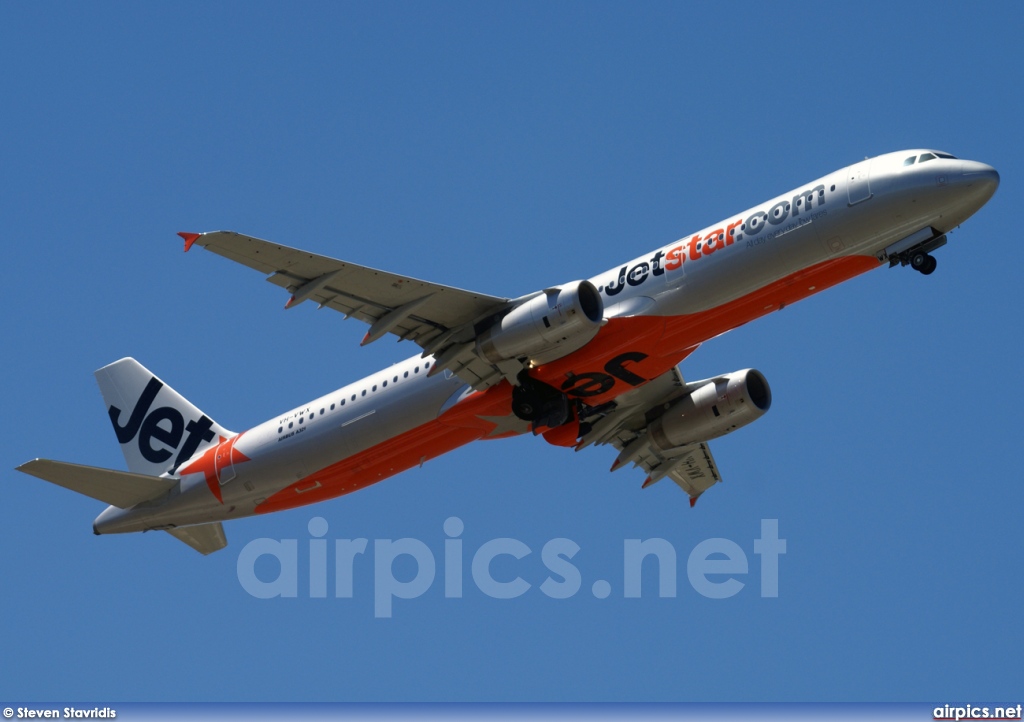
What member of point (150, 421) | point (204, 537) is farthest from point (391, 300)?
point (150, 421)

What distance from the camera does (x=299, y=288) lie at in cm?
3541

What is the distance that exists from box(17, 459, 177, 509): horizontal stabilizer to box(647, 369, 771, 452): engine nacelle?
53.1 ft

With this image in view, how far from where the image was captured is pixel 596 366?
123 ft

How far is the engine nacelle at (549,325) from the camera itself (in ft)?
116

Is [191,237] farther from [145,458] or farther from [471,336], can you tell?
[145,458]

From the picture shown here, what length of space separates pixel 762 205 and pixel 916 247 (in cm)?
419

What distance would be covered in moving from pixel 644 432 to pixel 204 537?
15.4 meters

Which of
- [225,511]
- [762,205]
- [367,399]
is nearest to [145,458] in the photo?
[225,511]

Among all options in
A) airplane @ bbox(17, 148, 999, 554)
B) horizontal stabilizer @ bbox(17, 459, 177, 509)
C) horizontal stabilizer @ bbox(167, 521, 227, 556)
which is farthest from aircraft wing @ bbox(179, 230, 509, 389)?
horizontal stabilizer @ bbox(167, 521, 227, 556)

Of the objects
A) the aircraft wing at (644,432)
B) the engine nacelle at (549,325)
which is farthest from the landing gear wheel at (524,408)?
the aircraft wing at (644,432)

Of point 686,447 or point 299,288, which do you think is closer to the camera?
point 299,288

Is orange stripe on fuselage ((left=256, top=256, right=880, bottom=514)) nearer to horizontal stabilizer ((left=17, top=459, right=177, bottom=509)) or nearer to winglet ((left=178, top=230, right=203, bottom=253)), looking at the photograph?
horizontal stabilizer ((left=17, top=459, right=177, bottom=509))

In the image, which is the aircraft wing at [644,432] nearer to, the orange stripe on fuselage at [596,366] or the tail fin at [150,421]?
the orange stripe on fuselage at [596,366]

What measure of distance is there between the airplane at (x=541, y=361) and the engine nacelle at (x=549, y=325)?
0.20 feet
